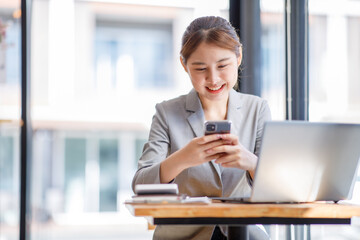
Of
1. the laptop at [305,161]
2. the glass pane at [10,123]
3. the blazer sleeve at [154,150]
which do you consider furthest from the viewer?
the glass pane at [10,123]

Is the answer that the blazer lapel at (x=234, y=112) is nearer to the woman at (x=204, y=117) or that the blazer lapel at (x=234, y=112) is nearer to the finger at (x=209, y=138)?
the woman at (x=204, y=117)

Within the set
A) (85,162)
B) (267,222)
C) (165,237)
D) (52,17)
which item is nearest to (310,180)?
Result: (267,222)

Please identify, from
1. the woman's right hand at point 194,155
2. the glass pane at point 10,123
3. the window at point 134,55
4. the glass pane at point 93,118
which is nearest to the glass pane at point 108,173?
the glass pane at point 93,118

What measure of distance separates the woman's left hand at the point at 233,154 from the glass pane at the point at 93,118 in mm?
7783

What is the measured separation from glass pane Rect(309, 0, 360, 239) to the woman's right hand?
37.8 inches

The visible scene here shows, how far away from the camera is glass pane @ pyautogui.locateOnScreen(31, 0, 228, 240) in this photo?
31.2 feet

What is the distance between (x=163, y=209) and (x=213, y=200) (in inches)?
12.1

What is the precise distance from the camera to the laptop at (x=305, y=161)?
139cm

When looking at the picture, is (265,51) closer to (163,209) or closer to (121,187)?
(163,209)

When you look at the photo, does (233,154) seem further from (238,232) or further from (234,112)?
(234,112)

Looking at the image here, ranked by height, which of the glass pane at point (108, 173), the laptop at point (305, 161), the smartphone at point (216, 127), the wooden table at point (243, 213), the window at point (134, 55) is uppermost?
the window at point (134, 55)

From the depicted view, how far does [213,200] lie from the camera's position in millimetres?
1551

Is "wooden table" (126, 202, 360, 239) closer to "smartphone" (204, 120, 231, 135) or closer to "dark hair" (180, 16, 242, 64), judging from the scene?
"smartphone" (204, 120, 231, 135)

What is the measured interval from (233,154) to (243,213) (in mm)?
232
